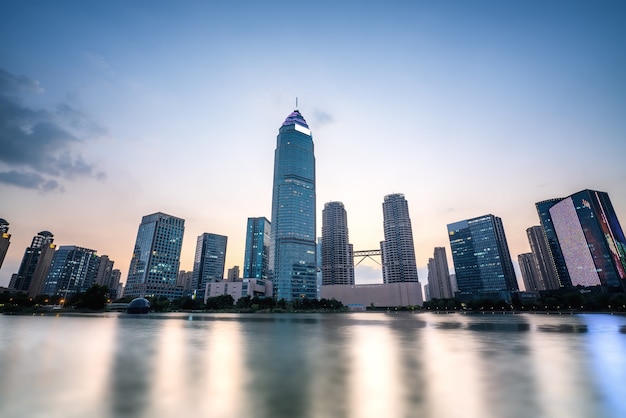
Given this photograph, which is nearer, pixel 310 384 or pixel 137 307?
pixel 310 384

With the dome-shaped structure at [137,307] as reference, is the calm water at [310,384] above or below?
below

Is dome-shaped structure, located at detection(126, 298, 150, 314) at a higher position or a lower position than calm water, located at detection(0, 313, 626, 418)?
higher

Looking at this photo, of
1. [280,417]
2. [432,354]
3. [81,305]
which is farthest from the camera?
[81,305]

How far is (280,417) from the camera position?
26.6ft

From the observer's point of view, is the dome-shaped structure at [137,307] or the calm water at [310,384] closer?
the calm water at [310,384]

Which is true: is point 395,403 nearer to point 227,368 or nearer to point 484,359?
point 227,368

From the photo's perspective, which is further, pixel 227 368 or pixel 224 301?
pixel 224 301

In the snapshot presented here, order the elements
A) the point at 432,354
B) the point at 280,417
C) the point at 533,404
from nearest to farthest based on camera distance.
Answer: the point at 280,417 → the point at 533,404 → the point at 432,354

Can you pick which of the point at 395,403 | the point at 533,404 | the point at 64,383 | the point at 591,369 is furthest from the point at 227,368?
the point at 591,369

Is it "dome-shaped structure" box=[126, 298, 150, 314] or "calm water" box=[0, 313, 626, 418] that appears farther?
"dome-shaped structure" box=[126, 298, 150, 314]

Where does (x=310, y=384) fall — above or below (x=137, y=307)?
below

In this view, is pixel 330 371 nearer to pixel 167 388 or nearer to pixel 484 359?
pixel 167 388

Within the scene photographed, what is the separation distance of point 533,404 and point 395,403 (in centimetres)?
462

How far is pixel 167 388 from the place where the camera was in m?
11.5
